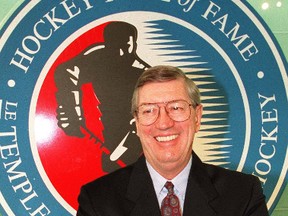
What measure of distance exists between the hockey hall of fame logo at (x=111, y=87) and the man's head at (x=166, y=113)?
1.19 ft

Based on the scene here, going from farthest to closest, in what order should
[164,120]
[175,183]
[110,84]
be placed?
[110,84] < [175,183] < [164,120]

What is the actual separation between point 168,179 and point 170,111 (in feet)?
0.95

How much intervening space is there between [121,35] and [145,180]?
67cm

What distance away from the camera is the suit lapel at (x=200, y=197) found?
1496 millimetres

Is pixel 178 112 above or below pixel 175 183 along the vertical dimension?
above

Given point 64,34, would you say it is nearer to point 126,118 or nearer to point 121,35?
point 121,35

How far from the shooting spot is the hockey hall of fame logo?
1.79 m

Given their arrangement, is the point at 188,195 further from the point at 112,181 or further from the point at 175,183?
the point at 112,181

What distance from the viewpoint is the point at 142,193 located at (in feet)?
5.01

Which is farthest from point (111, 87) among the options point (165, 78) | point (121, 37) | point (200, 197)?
point (200, 197)

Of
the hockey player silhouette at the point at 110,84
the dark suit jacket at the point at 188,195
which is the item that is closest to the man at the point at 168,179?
the dark suit jacket at the point at 188,195

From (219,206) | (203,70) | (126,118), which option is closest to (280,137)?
(203,70)

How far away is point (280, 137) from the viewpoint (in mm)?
1937

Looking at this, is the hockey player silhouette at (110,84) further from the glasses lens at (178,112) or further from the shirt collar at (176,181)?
the glasses lens at (178,112)
